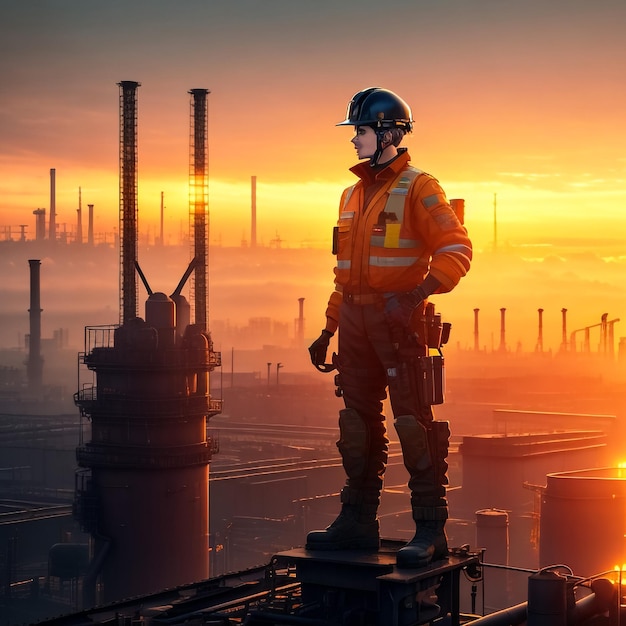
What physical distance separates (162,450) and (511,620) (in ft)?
95.4

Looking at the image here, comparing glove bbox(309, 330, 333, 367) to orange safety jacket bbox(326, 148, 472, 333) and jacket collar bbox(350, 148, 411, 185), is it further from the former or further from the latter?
jacket collar bbox(350, 148, 411, 185)

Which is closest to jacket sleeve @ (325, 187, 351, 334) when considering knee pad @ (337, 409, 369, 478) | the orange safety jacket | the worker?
the worker

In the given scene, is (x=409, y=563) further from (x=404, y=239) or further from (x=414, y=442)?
(x=404, y=239)

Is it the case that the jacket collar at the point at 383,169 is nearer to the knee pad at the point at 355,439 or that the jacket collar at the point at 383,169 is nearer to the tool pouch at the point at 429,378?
Result: the tool pouch at the point at 429,378

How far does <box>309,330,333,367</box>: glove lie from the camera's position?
9516mm

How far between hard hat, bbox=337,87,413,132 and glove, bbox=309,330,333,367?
177 cm

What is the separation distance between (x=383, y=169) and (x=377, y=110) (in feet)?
1.57

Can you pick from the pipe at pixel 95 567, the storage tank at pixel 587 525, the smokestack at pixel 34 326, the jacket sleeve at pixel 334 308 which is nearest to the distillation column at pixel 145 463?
the pipe at pixel 95 567

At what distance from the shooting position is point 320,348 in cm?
957

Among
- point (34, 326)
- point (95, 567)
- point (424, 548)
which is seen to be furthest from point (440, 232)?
point (34, 326)

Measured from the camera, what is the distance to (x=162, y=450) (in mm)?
37125

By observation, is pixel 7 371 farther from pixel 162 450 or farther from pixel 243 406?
pixel 162 450

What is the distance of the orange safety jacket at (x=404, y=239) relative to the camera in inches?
351

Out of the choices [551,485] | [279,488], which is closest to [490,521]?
[551,485]
